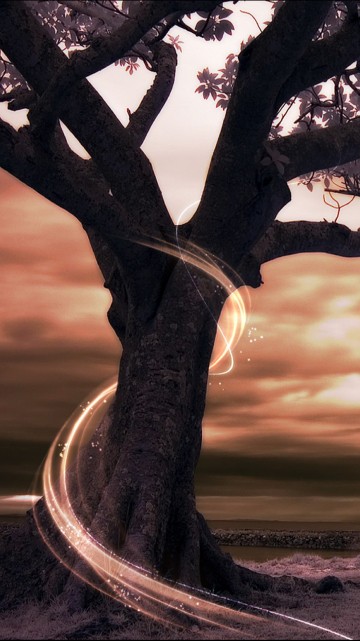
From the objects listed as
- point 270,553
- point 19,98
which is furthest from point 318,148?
point 270,553

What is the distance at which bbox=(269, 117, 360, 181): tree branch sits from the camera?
8750 mm

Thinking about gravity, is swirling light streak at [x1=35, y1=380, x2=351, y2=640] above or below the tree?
below

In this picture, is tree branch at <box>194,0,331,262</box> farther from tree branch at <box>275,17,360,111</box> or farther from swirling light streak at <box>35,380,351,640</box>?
swirling light streak at <box>35,380,351,640</box>

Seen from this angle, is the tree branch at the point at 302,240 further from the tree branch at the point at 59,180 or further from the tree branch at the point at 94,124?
the tree branch at the point at 59,180

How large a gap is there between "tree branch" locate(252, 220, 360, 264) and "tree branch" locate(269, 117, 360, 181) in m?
1.09

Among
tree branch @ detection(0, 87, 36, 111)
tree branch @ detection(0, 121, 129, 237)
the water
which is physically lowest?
the water

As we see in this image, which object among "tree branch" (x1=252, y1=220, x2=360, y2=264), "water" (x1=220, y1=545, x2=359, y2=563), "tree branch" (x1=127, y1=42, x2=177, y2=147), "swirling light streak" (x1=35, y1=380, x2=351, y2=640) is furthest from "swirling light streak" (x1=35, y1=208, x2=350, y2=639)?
"water" (x1=220, y1=545, x2=359, y2=563)

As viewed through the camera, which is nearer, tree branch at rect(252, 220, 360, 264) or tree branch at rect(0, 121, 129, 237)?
tree branch at rect(0, 121, 129, 237)

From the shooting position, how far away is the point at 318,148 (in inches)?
353

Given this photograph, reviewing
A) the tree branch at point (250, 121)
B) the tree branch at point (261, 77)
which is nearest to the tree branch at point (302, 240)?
the tree branch at point (250, 121)

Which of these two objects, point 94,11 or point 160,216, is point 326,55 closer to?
point 160,216

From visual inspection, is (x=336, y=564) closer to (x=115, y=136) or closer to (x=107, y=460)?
(x=107, y=460)

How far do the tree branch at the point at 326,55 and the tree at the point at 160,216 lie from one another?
0.6 inches

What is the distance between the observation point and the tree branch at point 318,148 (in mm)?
8750
